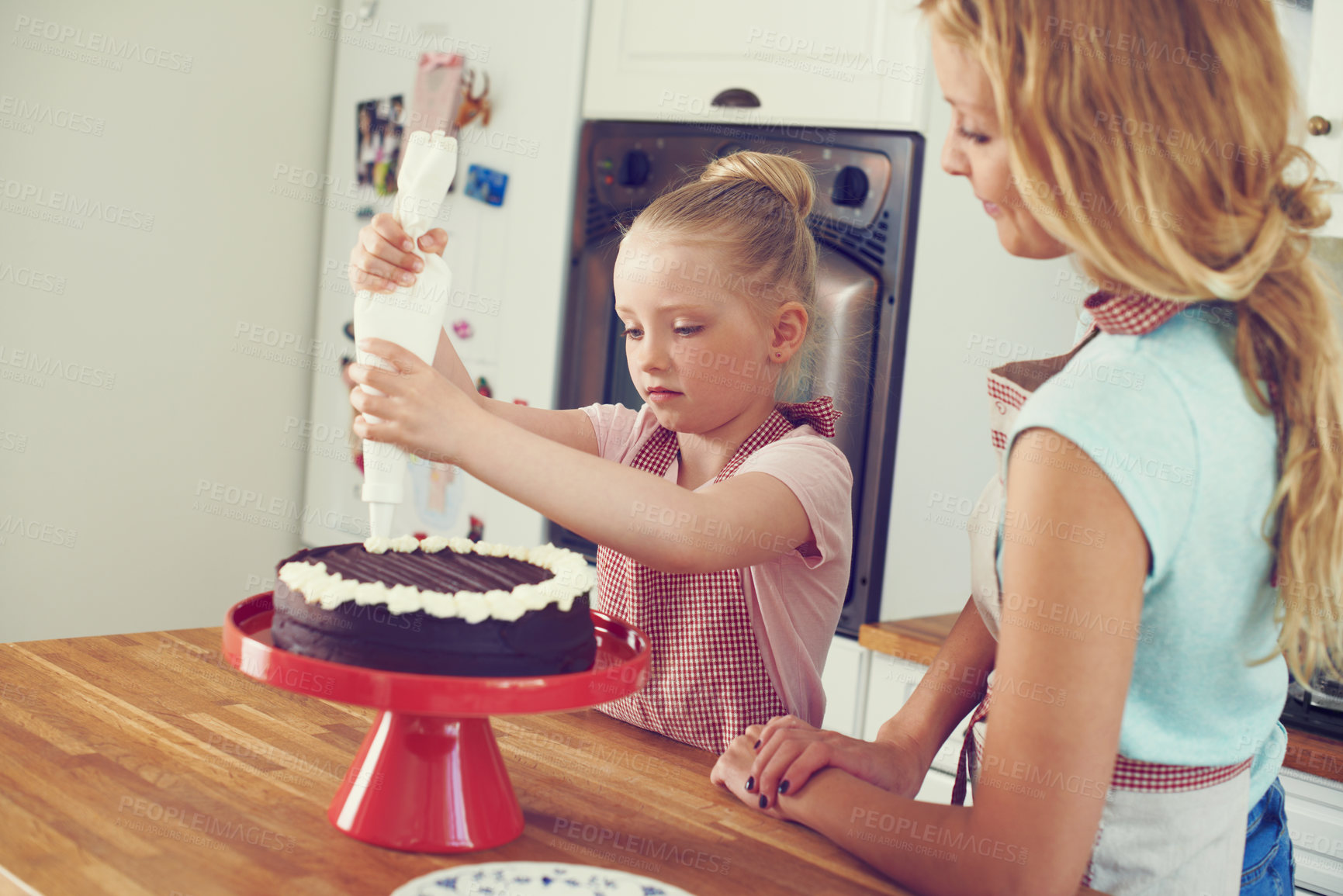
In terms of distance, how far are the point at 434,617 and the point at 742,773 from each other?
1.01 feet

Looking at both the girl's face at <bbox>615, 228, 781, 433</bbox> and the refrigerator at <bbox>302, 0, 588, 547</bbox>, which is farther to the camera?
the refrigerator at <bbox>302, 0, 588, 547</bbox>

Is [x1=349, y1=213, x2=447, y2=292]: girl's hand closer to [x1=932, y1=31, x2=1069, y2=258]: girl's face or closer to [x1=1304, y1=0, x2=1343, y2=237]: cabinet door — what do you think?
[x1=932, y1=31, x2=1069, y2=258]: girl's face

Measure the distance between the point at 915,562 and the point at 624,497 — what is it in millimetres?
1169

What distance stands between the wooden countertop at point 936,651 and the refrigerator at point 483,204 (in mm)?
792

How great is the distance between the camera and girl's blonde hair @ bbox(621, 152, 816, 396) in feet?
3.77

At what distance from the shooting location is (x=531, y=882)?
642mm

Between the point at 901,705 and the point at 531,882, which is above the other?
the point at 531,882

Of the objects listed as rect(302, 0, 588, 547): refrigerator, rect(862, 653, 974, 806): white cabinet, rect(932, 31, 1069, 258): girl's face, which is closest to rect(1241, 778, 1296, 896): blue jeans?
rect(932, 31, 1069, 258): girl's face

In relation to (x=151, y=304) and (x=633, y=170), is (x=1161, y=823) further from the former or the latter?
(x=151, y=304)

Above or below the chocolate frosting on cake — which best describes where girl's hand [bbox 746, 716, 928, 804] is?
below

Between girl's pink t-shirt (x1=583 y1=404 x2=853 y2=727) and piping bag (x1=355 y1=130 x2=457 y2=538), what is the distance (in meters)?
0.35

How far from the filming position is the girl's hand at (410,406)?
78cm

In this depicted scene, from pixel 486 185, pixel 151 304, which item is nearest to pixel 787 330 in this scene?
pixel 486 185

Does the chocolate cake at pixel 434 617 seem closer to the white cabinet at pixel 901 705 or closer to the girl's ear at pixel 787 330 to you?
the girl's ear at pixel 787 330
